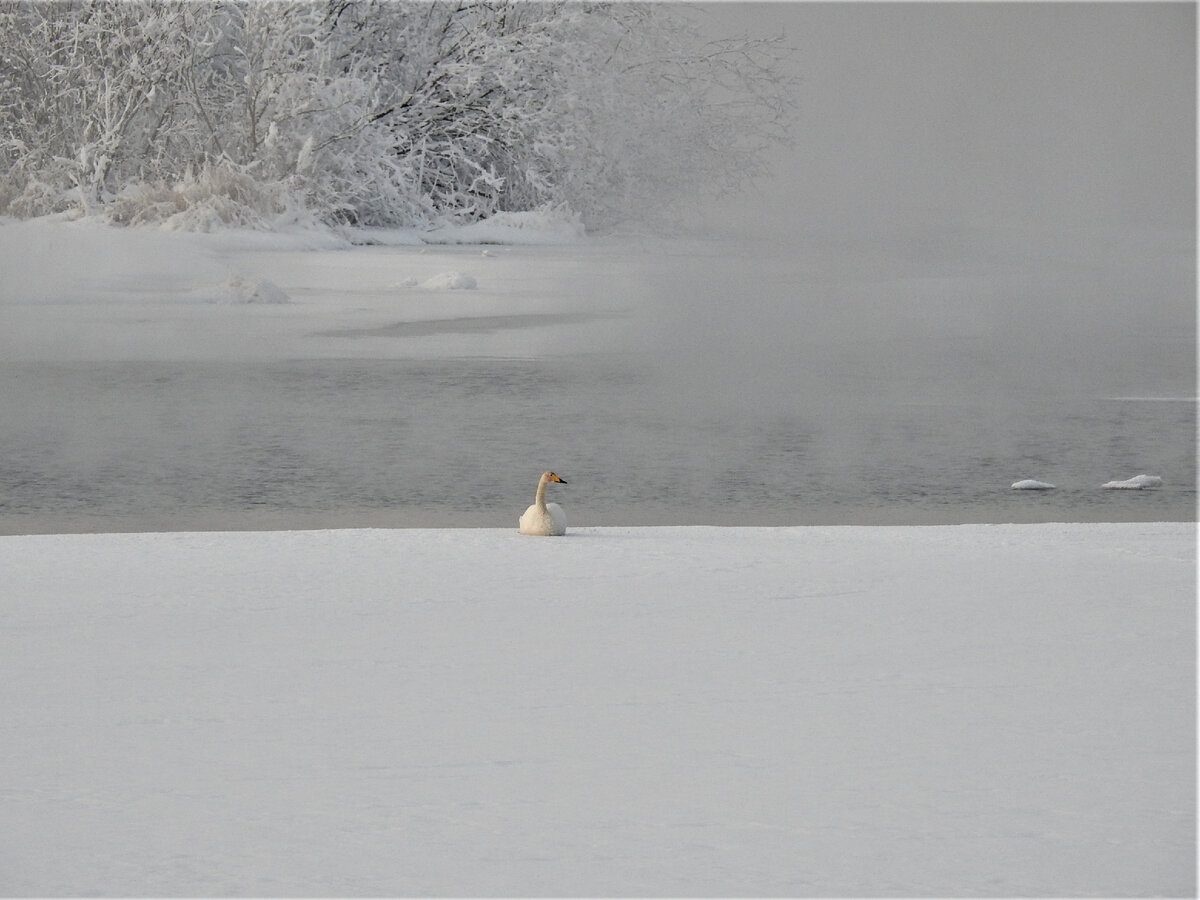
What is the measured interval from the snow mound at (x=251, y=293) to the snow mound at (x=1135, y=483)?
7.21 metres

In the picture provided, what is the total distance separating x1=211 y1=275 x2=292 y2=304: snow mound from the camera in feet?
39.0

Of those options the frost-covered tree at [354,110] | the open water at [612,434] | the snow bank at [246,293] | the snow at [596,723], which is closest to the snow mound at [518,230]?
the frost-covered tree at [354,110]

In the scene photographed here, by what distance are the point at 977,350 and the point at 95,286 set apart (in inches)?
255

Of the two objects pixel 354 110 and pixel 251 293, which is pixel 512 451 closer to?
pixel 251 293

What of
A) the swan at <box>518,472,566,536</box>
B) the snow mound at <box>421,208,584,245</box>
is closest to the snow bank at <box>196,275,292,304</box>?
the snow mound at <box>421,208,584,245</box>

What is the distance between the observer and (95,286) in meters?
12.8

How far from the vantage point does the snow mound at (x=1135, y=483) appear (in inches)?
235

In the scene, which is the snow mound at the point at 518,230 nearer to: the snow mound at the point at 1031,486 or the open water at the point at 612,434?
the open water at the point at 612,434

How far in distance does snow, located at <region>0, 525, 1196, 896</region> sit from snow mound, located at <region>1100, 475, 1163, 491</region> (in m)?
1.51

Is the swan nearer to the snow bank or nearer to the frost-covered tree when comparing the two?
the snow bank

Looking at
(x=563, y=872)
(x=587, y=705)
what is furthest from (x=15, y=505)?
(x=563, y=872)

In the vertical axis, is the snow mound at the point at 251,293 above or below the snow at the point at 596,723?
above

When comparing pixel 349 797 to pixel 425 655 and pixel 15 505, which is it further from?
pixel 15 505

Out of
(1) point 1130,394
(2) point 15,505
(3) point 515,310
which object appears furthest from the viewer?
(3) point 515,310
